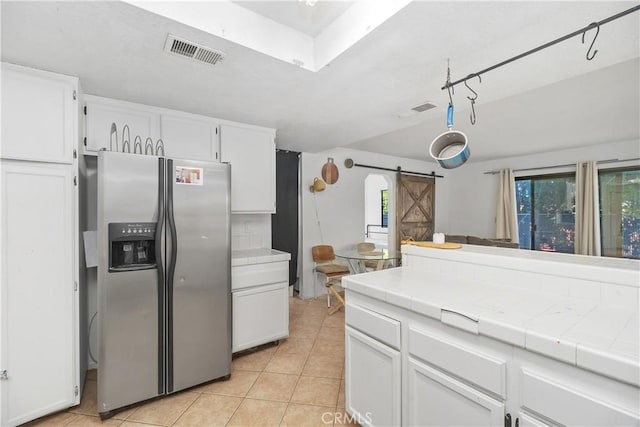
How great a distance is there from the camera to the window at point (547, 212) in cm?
485

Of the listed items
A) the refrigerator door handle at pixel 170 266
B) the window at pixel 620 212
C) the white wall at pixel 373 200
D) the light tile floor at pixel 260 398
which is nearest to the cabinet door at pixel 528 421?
the light tile floor at pixel 260 398

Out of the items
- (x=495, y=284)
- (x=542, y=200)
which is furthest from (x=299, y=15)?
(x=542, y=200)

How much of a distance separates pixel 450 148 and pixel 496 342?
122 cm

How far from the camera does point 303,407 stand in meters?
1.94

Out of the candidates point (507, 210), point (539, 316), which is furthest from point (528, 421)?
point (507, 210)

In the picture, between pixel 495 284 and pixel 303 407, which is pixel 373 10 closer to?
pixel 495 284

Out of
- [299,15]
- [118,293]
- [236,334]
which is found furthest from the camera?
[236,334]

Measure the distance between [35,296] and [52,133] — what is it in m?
1.00

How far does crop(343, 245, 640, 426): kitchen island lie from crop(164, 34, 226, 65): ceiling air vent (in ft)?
4.91

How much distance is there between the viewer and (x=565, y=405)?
916 mm

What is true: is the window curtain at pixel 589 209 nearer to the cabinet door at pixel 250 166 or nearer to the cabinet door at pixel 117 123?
the cabinet door at pixel 250 166

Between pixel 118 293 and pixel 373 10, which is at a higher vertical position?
pixel 373 10

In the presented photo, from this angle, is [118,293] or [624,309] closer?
[624,309]

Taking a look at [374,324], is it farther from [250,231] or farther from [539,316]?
[250,231]
